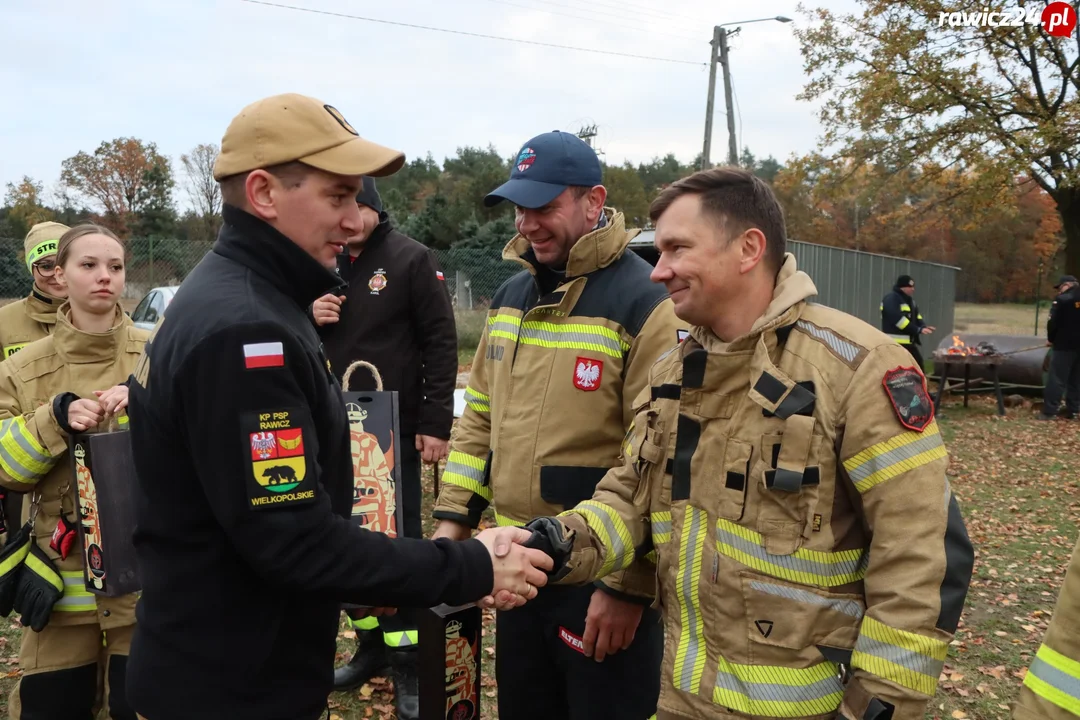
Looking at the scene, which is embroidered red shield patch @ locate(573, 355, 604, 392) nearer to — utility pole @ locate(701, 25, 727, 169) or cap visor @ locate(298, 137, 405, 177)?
cap visor @ locate(298, 137, 405, 177)

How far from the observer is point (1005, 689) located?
4512 millimetres

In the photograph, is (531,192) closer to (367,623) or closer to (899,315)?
(367,623)

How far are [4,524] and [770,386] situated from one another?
121 inches

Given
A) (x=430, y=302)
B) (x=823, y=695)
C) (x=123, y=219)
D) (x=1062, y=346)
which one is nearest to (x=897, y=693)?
(x=823, y=695)

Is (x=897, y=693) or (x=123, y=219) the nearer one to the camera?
(x=897, y=693)

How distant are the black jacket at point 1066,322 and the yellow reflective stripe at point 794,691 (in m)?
13.2

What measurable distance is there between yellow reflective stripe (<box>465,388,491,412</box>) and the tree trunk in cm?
1687

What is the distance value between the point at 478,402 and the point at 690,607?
1.37 meters

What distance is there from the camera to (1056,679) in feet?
4.79

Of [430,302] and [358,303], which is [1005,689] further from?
[358,303]

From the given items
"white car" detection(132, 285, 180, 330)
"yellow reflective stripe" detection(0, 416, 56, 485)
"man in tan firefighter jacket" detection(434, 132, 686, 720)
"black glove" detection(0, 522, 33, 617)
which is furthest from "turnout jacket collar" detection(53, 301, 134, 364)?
"white car" detection(132, 285, 180, 330)

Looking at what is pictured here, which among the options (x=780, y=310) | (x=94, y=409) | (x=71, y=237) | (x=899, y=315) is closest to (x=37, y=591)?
(x=94, y=409)

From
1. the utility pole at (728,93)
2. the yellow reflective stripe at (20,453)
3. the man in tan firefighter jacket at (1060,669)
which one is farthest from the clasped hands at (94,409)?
the utility pole at (728,93)

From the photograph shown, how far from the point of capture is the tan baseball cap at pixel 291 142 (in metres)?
1.83
